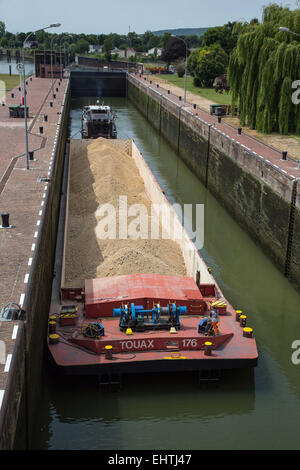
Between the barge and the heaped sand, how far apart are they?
235mm

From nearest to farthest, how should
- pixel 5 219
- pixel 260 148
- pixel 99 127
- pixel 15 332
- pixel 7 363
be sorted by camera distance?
pixel 7 363, pixel 15 332, pixel 5 219, pixel 260 148, pixel 99 127

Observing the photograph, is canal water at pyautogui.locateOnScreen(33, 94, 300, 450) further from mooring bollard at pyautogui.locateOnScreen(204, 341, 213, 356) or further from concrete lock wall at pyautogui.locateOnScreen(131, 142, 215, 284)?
concrete lock wall at pyautogui.locateOnScreen(131, 142, 215, 284)

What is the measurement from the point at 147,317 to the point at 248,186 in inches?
553

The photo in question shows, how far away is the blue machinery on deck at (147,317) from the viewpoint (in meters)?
13.8

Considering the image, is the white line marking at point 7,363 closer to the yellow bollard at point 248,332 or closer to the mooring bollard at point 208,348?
the mooring bollard at point 208,348

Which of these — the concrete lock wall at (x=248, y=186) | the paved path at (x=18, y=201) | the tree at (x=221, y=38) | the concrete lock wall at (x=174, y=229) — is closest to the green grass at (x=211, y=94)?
the concrete lock wall at (x=248, y=186)

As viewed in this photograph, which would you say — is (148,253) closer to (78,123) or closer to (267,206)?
(267,206)

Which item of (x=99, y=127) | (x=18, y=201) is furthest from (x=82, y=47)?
(x=18, y=201)

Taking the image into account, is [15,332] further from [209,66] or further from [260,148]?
[209,66]

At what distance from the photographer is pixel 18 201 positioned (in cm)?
1911

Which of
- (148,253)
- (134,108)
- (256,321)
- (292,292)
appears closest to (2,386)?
(148,253)

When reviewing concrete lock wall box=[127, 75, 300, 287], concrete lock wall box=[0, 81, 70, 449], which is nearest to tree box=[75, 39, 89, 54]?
concrete lock wall box=[127, 75, 300, 287]

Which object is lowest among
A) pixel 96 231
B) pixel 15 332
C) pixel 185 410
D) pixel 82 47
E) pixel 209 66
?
pixel 185 410

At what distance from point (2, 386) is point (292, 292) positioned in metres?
13.4
